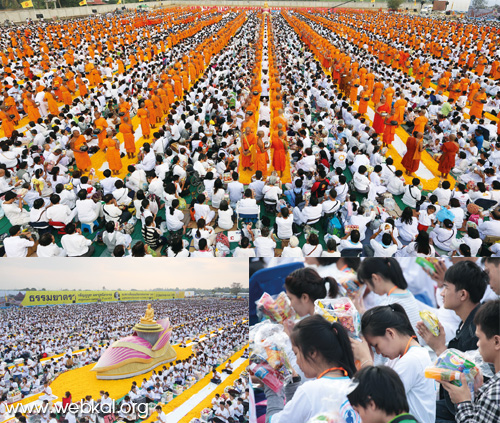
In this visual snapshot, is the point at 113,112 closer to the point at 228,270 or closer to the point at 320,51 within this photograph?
the point at 228,270

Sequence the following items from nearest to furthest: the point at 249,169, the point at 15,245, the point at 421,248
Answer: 1. the point at 421,248
2. the point at 15,245
3. the point at 249,169

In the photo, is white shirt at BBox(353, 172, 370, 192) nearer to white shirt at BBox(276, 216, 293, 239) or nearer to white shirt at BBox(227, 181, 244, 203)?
white shirt at BBox(276, 216, 293, 239)

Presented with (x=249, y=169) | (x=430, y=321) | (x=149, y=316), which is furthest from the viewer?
(x=249, y=169)

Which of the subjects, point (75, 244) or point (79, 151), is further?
point (79, 151)

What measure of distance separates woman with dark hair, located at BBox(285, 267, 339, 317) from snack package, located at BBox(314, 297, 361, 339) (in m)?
0.08

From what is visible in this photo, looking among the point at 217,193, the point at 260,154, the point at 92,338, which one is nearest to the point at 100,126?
the point at 260,154

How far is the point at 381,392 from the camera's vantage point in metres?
2.11

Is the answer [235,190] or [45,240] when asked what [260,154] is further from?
[45,240]

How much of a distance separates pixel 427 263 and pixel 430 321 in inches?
17.2

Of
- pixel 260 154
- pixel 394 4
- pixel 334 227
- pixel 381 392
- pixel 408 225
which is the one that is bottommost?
pixel 334 227

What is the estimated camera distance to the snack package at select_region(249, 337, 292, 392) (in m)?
2.53

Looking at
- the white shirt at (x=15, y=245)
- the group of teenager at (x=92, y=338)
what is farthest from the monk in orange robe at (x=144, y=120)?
the group of teenager at (x=92, y=338)

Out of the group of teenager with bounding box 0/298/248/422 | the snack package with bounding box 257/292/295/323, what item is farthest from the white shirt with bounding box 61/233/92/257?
the snack package with bounding box 257/292/295/323

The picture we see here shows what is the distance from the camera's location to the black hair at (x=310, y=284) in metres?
2.58
